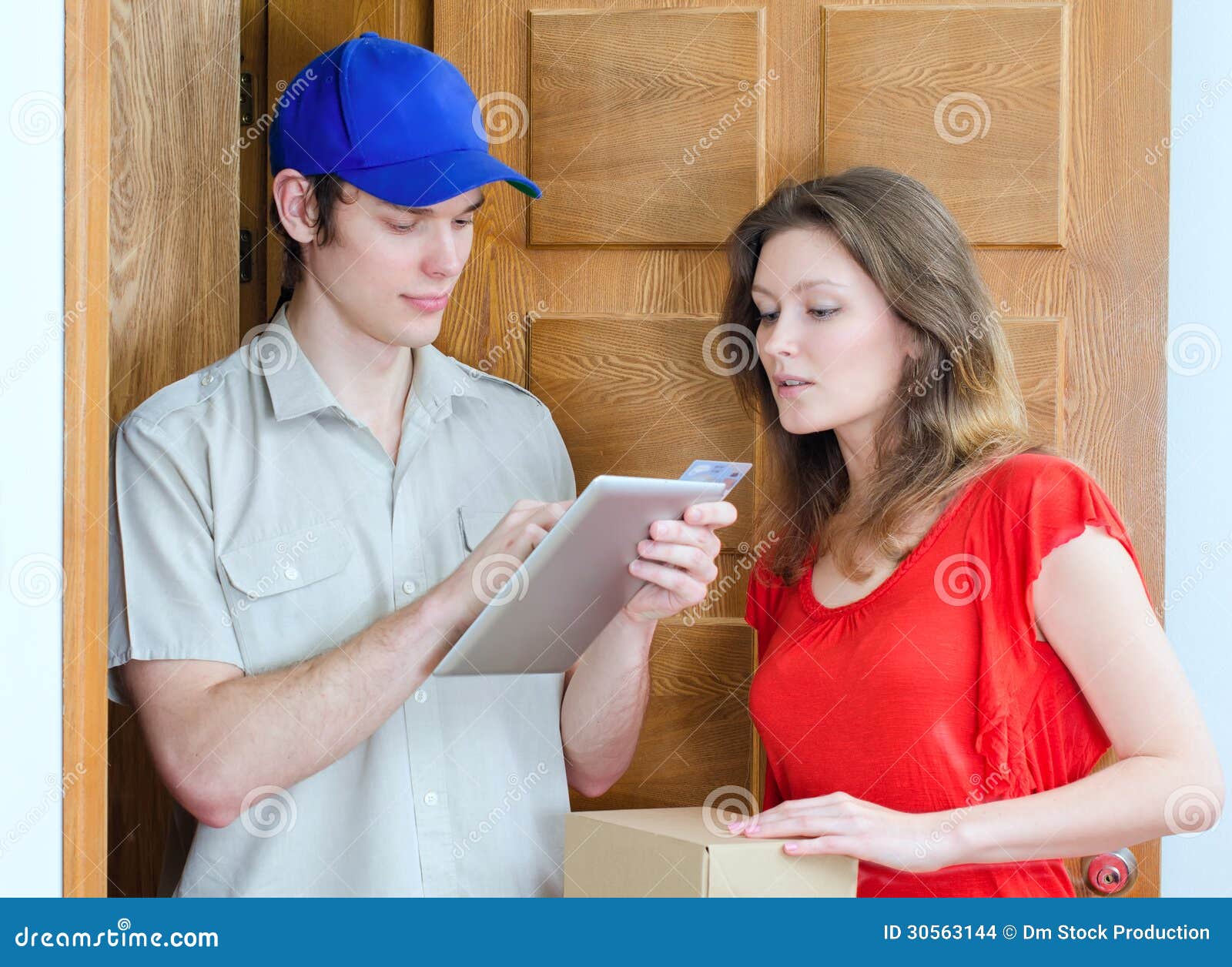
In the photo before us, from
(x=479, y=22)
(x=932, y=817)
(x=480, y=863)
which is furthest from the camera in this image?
(x=479, y=22)

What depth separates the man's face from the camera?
142 cm

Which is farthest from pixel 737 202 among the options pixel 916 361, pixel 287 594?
pixel 287 594

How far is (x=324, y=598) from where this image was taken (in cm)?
138

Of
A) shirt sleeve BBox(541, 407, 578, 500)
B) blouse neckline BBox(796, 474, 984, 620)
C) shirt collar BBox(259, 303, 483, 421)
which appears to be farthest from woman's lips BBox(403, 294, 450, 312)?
blouse neckline BBox(796, 474, 984, 620)

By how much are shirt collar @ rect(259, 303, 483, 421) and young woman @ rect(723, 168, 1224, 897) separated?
41 cm

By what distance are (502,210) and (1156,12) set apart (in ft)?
3.13

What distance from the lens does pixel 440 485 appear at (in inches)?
58.6

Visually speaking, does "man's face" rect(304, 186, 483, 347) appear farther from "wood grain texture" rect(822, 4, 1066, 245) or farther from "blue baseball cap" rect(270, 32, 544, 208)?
"wood grain texture" rect(822, 4, 1066, 245)

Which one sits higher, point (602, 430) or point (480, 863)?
point (602, 430)

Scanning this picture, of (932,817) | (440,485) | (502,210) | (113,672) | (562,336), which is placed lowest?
(932,817)

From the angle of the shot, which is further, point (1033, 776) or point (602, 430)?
point (602, 430)

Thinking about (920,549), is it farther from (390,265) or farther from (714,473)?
(390,265)
